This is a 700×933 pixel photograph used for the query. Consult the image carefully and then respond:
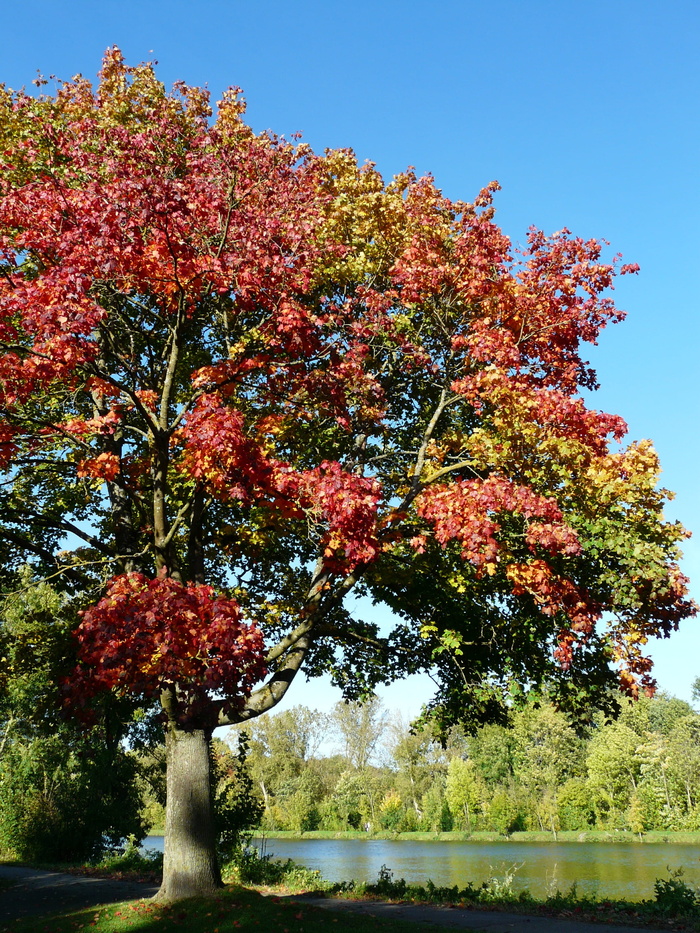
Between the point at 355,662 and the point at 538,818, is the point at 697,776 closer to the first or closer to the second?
the point at 538,818

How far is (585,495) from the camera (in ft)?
36.3

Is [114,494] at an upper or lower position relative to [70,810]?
upper

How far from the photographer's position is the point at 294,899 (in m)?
13.5

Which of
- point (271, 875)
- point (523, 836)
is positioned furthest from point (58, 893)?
point (523, 836)

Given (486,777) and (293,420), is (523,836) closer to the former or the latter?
(486,777)

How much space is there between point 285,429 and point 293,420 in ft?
1.51

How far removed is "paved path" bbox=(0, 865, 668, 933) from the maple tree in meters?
3.35

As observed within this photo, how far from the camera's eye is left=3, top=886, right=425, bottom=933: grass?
9.11 metres

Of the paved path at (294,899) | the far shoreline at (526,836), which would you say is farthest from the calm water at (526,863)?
the paved path at (294,899)

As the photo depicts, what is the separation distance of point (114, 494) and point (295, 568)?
4.23 m

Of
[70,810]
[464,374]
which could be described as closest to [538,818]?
[70,810]

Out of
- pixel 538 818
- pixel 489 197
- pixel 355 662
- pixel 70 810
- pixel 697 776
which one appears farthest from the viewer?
pixel 697 776

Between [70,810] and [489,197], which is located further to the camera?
[70,810]

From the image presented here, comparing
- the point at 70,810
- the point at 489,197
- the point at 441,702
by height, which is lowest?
the point at 70,810
